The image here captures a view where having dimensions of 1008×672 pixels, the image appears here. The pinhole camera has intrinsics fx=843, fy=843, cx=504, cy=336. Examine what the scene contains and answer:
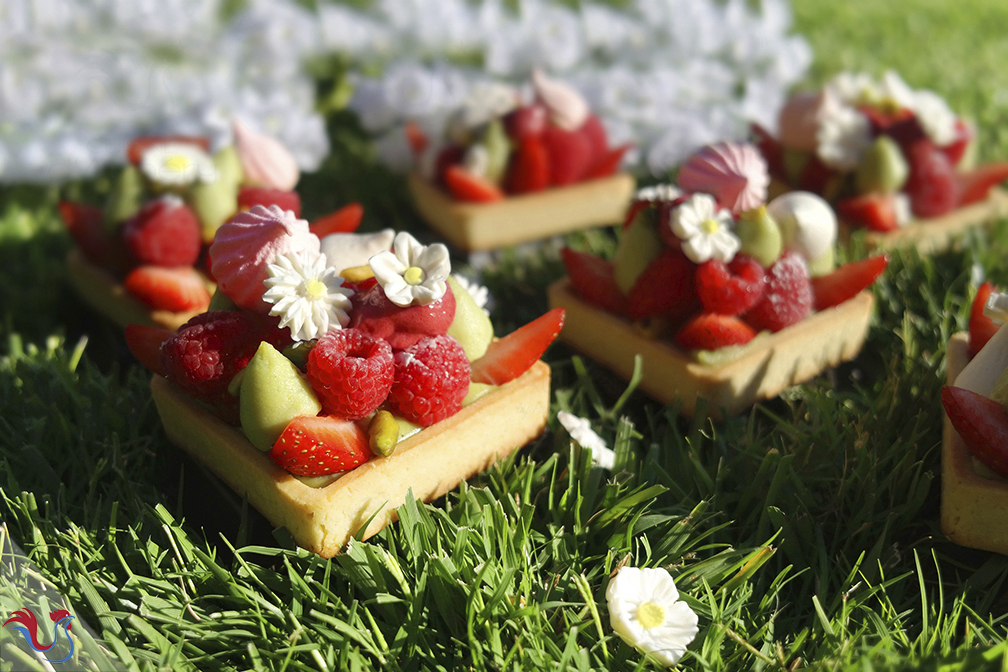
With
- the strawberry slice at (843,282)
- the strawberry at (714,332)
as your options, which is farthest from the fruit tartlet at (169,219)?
the strawberry slice at (843,282)

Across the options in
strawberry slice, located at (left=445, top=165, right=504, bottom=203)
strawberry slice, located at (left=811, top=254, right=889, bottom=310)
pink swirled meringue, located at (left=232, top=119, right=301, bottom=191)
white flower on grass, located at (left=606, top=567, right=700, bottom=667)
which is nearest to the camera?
white flower on grass, located at (left=606, top=567, right=700, bottom=667)

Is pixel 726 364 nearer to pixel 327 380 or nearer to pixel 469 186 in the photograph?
pixel 327 380

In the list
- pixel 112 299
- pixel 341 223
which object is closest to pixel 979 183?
pixel 341 223

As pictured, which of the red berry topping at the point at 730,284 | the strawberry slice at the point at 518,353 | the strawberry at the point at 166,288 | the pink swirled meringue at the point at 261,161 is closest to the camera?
the strawberry slice at the point at 518,353

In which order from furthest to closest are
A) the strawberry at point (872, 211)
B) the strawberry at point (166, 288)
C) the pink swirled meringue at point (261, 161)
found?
1. the strawberry at point (872, 211)
2. the pink swirled meringue at point (261, 161)
3. the strawberry at point (166, 288)

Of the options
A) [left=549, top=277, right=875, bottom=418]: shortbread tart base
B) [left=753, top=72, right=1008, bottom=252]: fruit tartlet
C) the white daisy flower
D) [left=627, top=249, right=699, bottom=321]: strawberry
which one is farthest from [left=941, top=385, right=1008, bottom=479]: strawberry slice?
the white daisy flower

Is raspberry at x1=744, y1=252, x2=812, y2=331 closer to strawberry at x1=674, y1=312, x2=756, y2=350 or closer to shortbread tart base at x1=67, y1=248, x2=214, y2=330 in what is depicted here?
strawberry at x1=674, y1=312, x2=756, y2=350

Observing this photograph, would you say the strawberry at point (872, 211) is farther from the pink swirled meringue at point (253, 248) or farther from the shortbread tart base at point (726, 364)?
the pink swirled meringue at point (253, 248)
